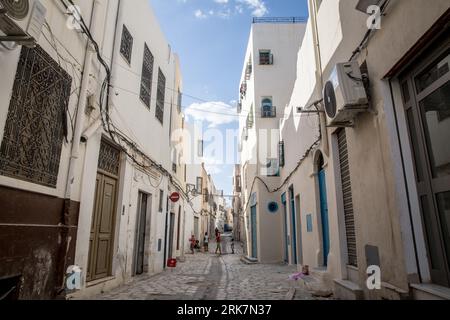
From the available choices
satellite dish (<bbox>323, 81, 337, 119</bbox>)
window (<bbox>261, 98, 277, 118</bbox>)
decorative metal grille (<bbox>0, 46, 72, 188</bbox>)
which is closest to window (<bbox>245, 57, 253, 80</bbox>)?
window (<bbox>261, 98, 277, 118</bbox>)

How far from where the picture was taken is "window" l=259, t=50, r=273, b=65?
51.6 ft

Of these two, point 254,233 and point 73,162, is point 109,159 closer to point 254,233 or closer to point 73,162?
point 73,162

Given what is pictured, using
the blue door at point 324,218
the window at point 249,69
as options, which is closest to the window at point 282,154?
the blue door at point 324,218

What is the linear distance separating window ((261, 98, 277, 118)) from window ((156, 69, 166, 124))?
5.72 metres

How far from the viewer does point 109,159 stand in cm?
699

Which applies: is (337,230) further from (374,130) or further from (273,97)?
(273,97)

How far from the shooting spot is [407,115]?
3.66 metres

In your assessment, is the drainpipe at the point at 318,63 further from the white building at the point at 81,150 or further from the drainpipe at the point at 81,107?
the drainpipe at the point at 81,107

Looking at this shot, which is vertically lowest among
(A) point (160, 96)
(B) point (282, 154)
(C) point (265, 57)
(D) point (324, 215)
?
(D) point (324, 215)

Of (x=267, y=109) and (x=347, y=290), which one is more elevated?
(x=267, y=109)

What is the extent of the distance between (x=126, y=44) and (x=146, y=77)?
1599 mm

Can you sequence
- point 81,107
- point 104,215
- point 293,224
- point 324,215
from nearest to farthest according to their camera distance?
point 81,107 → point 104,215 → point 324,215 → point 293,224

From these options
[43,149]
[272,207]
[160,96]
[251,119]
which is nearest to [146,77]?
[160,96]

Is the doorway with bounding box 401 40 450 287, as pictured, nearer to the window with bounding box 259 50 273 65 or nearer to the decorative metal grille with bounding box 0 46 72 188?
the decorative metal grille with bounding box 0 46 72 188
